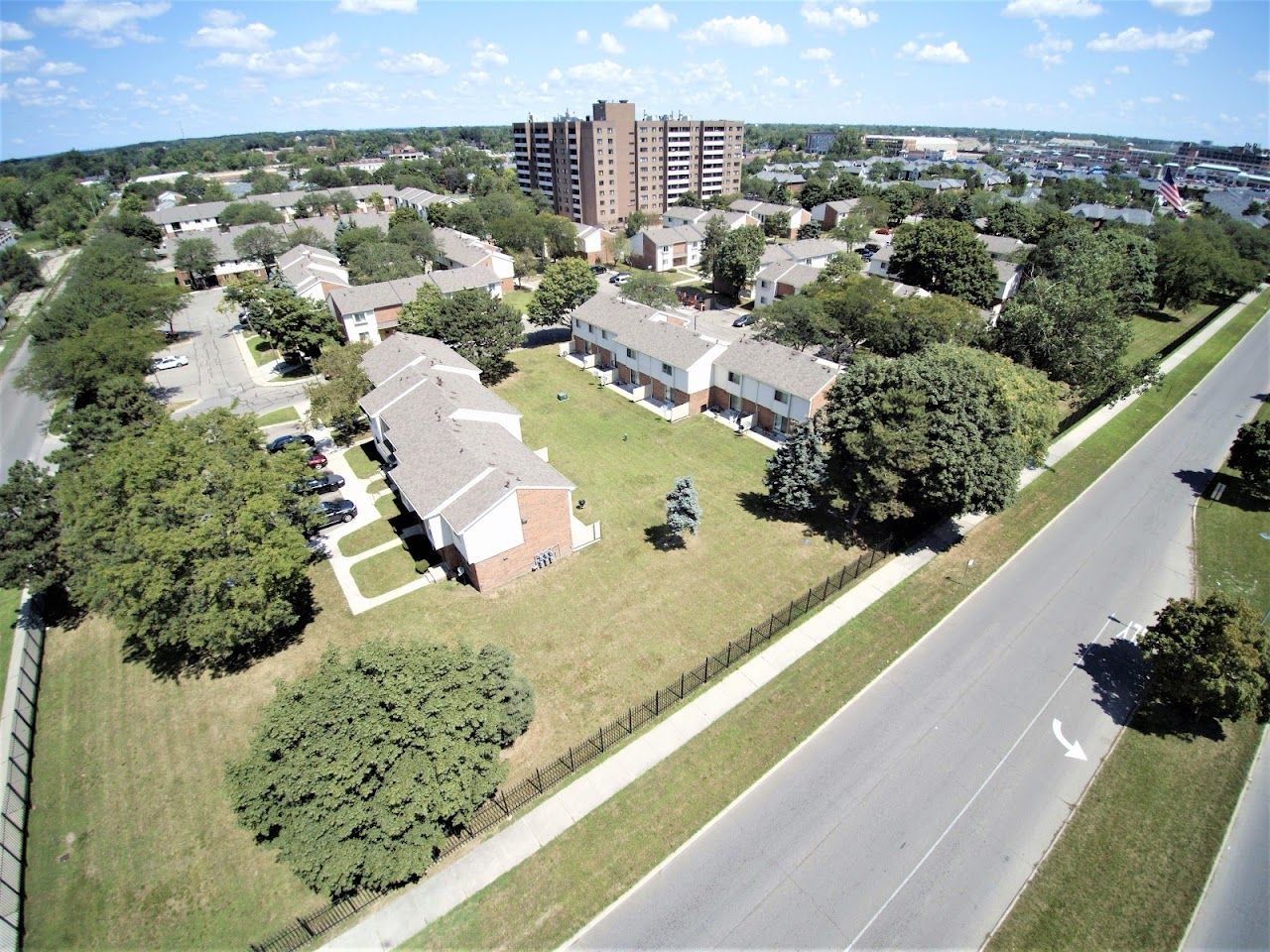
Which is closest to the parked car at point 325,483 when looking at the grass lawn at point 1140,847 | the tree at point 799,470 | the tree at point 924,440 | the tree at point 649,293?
the tree at point 799,470

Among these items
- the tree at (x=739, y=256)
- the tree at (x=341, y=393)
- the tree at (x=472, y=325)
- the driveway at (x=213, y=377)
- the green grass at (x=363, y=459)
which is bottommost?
the green grass at (x=363, y=459)

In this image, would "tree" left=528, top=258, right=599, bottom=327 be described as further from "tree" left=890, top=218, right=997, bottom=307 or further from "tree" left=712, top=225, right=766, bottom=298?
"tree" left=890, top=218, right=997, bottom=307

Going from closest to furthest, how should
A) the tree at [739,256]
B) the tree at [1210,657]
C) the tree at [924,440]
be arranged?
the tree at [1210,657]
the tree at [924,440]
the tree at [739,256]

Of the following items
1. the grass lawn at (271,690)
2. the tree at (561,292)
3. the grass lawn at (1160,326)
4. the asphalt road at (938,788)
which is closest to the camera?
the asphalt road at (938,788)

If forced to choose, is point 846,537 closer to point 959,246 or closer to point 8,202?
point 959,246

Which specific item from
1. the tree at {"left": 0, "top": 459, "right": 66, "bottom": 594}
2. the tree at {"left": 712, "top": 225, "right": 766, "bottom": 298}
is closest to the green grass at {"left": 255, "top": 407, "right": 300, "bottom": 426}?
the tree at {"left": 0, "top": 459, "right": 66, "bottom": 594}

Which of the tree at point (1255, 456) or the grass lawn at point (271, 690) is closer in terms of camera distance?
the grass lawn at point (271, 690)

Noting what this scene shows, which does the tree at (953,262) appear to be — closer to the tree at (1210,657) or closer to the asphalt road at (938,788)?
the asphalt road at (938,788)

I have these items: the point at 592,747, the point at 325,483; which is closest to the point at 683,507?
the point at 592,747
